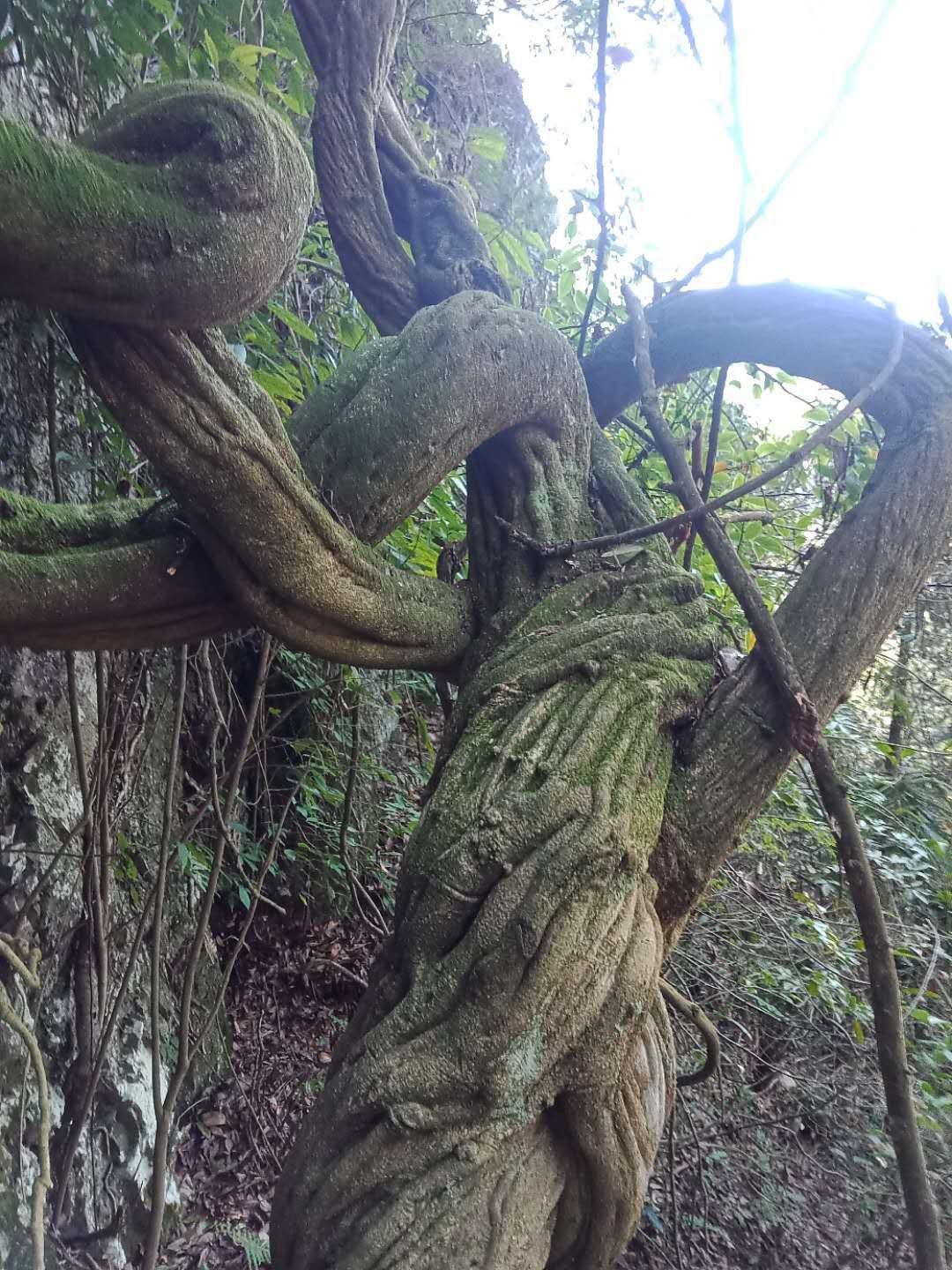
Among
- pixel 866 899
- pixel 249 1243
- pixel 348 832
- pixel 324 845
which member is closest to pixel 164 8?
pixel 866 899

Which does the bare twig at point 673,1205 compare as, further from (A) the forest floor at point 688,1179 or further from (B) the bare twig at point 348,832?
(B) the bare twig at point 348,832

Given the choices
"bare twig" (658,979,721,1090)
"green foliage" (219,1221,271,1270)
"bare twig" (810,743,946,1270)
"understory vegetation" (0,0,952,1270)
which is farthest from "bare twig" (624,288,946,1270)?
"green foliage" (219,1221,271,1270)

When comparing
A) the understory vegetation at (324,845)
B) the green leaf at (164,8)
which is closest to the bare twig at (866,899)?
the understory vegetation at (324,845)

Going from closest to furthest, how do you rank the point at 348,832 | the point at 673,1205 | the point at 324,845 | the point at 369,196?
the point at 369,196 → the point at 673,1205 → the point at 348,832 → the point at 324,845

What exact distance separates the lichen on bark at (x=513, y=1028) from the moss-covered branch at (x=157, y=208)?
0.93 metres

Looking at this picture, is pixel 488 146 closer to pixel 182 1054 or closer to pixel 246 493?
pixel 246 493

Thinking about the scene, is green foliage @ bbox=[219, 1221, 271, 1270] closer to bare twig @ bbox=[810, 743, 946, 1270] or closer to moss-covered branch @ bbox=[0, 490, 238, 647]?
bare twig @ bbox=[810, 743, 946, 1270]

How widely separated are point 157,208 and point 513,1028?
140 centimetres

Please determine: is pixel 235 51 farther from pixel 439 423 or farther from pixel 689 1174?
pixel 689 1174

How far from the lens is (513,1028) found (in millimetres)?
1248

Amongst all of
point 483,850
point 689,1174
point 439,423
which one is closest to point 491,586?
point 439,423

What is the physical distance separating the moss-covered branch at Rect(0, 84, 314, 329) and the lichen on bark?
930mm

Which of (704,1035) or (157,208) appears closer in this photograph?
(157,208)

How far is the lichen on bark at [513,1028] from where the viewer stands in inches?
48.1
